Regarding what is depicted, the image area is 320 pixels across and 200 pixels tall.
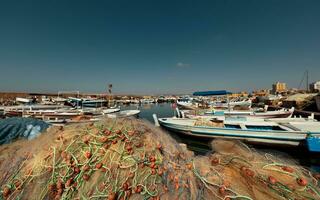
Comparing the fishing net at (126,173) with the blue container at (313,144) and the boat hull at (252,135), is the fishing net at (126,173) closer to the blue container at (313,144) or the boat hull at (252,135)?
the blue container at (313,144)

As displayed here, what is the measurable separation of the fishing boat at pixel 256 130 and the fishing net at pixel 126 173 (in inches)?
263

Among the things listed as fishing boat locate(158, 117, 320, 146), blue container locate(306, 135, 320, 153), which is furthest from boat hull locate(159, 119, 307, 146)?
blue container locate(306, 135, 320, 153)

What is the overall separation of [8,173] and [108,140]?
128cm

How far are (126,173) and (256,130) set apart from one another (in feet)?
28.3

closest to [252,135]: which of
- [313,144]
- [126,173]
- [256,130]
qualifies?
[256,130]

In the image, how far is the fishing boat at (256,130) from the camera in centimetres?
749

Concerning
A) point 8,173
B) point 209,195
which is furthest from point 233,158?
point 8,173

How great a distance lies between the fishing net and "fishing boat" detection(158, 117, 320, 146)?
667 centimetres

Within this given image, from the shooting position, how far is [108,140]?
1.93 metres

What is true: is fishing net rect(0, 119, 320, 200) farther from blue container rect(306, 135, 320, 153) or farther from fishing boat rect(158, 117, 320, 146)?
fishing boat rect(158, 117, 320, 146)

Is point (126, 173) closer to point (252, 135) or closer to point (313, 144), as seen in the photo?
point (252, 135)

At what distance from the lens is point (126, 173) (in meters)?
1.71

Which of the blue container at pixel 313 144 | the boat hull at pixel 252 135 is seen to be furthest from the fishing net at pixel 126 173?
the boat hull at pixel 252 135

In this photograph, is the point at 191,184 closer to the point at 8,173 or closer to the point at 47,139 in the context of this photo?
the point at 47,139
